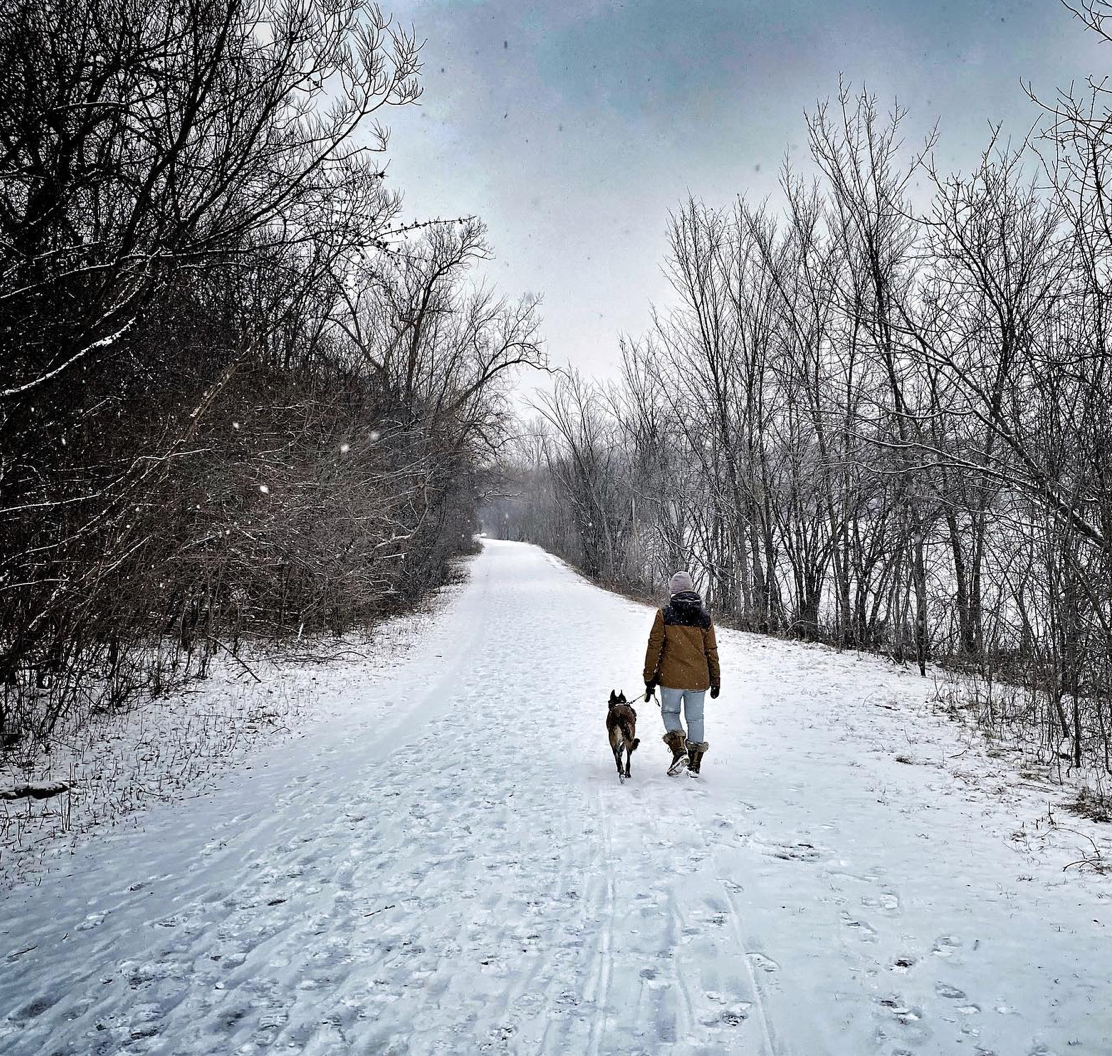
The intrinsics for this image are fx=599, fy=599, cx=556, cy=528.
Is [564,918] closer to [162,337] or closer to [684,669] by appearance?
[684,669]

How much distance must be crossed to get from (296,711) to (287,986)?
591cm

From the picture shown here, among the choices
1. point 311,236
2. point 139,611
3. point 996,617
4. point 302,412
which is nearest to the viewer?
point 311,236

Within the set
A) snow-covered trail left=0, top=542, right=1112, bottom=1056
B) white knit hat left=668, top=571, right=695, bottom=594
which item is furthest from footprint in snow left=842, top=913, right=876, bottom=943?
white knit hat left=668, top=571, right=695, bottom=594

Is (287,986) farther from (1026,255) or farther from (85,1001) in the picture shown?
(1026,255)

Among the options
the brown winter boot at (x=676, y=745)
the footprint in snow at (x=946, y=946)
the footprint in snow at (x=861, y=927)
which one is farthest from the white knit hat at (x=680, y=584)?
the footprint in snow at (x=946, y=946)

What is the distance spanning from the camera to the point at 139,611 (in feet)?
23.6

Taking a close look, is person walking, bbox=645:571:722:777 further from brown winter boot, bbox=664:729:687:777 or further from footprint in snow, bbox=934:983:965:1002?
footprint in snow, bbox=934:983:965:1002

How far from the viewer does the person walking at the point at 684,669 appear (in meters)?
5.99

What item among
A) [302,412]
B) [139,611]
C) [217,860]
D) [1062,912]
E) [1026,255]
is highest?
[1026,255]

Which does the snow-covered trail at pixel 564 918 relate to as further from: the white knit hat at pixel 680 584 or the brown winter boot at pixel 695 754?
the white knit hat at pixel 680 584

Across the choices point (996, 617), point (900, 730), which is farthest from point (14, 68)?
point (996, 617)

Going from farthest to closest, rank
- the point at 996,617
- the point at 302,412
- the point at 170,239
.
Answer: the point at 302,412 < the point at 996,617 < the point at 170,239

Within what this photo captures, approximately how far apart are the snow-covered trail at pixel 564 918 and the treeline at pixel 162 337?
2536 millimetres

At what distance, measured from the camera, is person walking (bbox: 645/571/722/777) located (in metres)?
5.99
